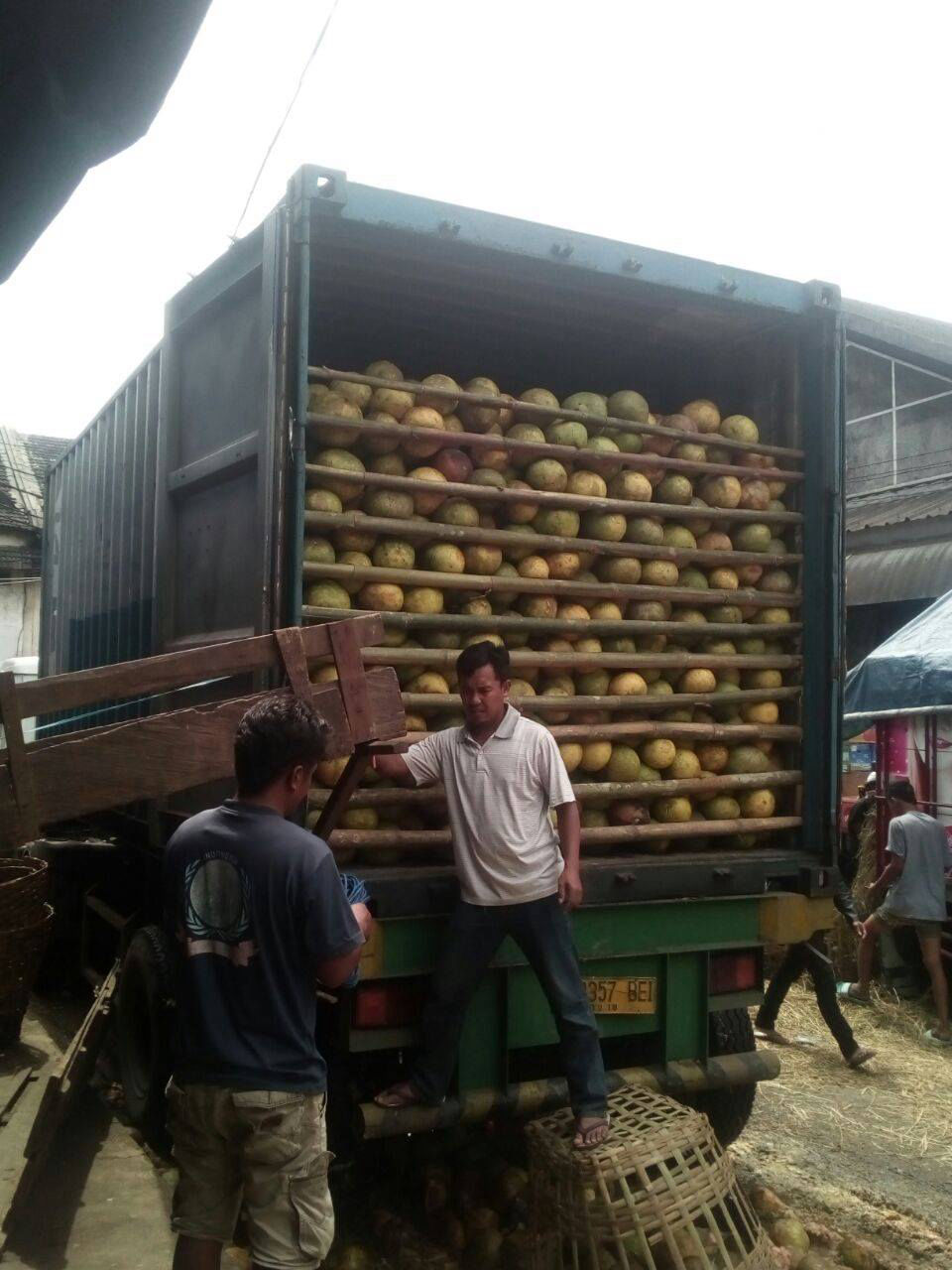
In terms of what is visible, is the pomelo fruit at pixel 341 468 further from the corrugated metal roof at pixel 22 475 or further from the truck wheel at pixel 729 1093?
the corrugated metal roof at pixel 22 475

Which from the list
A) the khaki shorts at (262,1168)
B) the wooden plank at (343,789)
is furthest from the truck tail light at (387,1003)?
the khaki shorts at (262,1168)

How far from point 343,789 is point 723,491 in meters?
2.36

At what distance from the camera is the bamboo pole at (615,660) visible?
4.17 metres

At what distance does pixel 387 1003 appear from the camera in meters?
3.87

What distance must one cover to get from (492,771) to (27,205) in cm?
242

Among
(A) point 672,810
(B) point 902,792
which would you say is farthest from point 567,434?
(B) point 902,792

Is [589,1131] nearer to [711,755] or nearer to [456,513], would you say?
[711,755]

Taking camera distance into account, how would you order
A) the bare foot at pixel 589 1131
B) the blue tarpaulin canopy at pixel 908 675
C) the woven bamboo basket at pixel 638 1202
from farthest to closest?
the blue tarpaulin canopy at pixel 908 675, the bare foot at pixel 589 1131, the woven bamboo basket at pixel 638 1202

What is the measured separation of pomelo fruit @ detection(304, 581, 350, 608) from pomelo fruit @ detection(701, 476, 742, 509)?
5.80 ft

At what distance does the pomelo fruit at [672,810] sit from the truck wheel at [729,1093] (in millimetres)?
799

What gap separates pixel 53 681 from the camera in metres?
2.73

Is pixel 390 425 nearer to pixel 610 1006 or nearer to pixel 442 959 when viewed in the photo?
pixel 442 959

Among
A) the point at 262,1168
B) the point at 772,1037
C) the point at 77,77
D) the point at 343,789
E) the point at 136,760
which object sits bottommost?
the point at 772,1037

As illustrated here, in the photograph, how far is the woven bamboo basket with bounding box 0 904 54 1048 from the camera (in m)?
5.55
